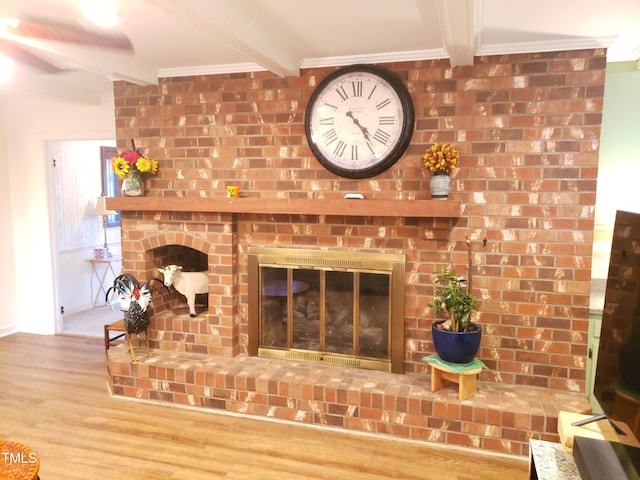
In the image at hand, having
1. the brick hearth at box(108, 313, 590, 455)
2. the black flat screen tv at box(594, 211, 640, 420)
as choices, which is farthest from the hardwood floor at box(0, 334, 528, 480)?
the black flat screen tv at box(594, 211, 640, 420)

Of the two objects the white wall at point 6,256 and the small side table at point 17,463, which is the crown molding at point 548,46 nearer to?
the small side table at point 17,463

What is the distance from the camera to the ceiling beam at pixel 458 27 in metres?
1.98

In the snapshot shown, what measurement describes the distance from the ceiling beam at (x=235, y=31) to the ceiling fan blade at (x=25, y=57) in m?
1.19

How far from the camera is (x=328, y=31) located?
104 inches

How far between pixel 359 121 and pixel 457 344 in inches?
60.4

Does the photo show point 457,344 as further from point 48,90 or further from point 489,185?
point 48,90

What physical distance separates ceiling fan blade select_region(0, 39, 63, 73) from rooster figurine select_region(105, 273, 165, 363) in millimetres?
1551

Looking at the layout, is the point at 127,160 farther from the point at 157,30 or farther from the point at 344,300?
the point at 344,300

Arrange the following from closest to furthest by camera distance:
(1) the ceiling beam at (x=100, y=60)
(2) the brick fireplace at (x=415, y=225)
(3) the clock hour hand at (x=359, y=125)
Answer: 1. (1) the ceiling beam at (x=100, y=60)
2. (2) the brick fireplace at (x=415, y=225)
3. (3) the clock hour hand at (x=359, y=125)

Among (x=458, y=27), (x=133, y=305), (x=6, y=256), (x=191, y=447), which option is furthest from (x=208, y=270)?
(x=6, y=256)

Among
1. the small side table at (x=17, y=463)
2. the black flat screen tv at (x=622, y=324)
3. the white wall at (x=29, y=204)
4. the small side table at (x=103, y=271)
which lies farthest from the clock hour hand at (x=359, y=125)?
the small side table at (x=103, y=271)

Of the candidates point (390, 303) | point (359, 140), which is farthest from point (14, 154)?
point (390, 303)

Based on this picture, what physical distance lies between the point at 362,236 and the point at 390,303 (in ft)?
1.60

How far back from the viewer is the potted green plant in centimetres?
274
